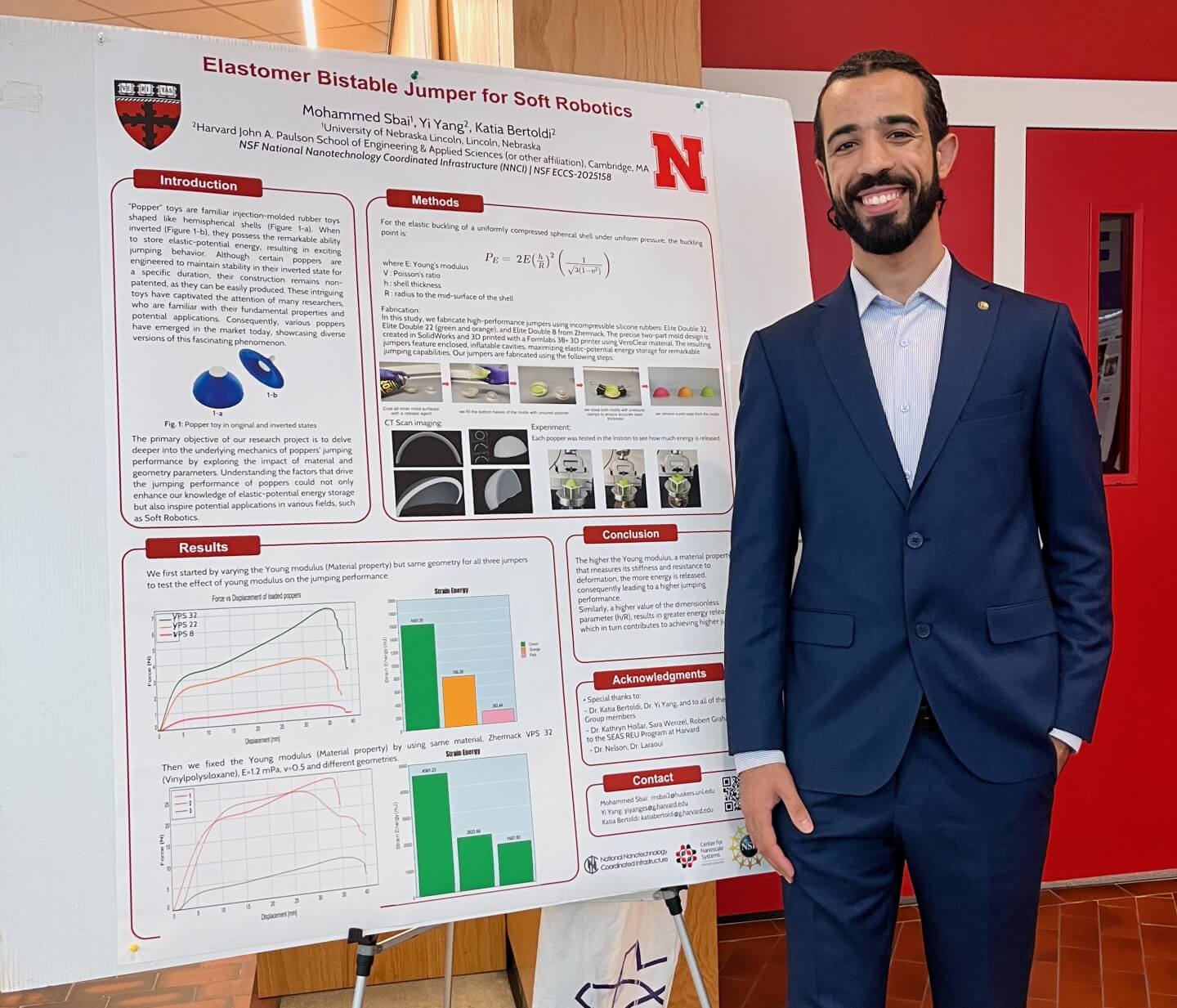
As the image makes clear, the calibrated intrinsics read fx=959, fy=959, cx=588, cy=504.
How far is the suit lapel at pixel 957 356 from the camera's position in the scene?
1386 millimetres

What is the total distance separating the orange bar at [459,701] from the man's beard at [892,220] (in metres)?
0.90

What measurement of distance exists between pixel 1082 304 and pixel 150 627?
3.00 meters

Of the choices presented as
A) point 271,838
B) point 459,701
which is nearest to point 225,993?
point 271,838

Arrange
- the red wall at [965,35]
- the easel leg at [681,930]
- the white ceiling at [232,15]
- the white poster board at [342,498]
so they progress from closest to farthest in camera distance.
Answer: the white poster board at [342,498] < the easel leg at [681,930] < the red wall at [965,35] < the white ceiling at [232,15]

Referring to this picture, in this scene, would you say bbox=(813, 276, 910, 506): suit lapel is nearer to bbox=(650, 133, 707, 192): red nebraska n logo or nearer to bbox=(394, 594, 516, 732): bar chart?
bbox=(650, 133, 707, 192): red nebraska n logo

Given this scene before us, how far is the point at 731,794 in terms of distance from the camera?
160cm

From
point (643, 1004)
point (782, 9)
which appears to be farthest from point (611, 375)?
point (782, 9)

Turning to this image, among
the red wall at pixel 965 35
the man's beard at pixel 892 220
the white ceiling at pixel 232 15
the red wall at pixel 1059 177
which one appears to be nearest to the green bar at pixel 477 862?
the man's beard at pixel 892 220

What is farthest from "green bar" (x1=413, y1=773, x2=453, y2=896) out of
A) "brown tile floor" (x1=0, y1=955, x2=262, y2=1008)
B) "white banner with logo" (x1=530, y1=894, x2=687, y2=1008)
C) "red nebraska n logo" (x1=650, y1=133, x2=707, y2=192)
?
"brown tile floor" (x1=0, y1=955, x2=262, y2=1008)

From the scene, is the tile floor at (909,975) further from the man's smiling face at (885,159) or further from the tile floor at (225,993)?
the man's smiling face at (885,159)

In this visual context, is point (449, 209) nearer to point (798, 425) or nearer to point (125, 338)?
point (125, 338)

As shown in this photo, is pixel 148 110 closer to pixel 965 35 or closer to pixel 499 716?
pixel 499 716

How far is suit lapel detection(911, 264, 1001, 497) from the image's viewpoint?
1.39 m

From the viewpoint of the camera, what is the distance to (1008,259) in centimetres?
310
